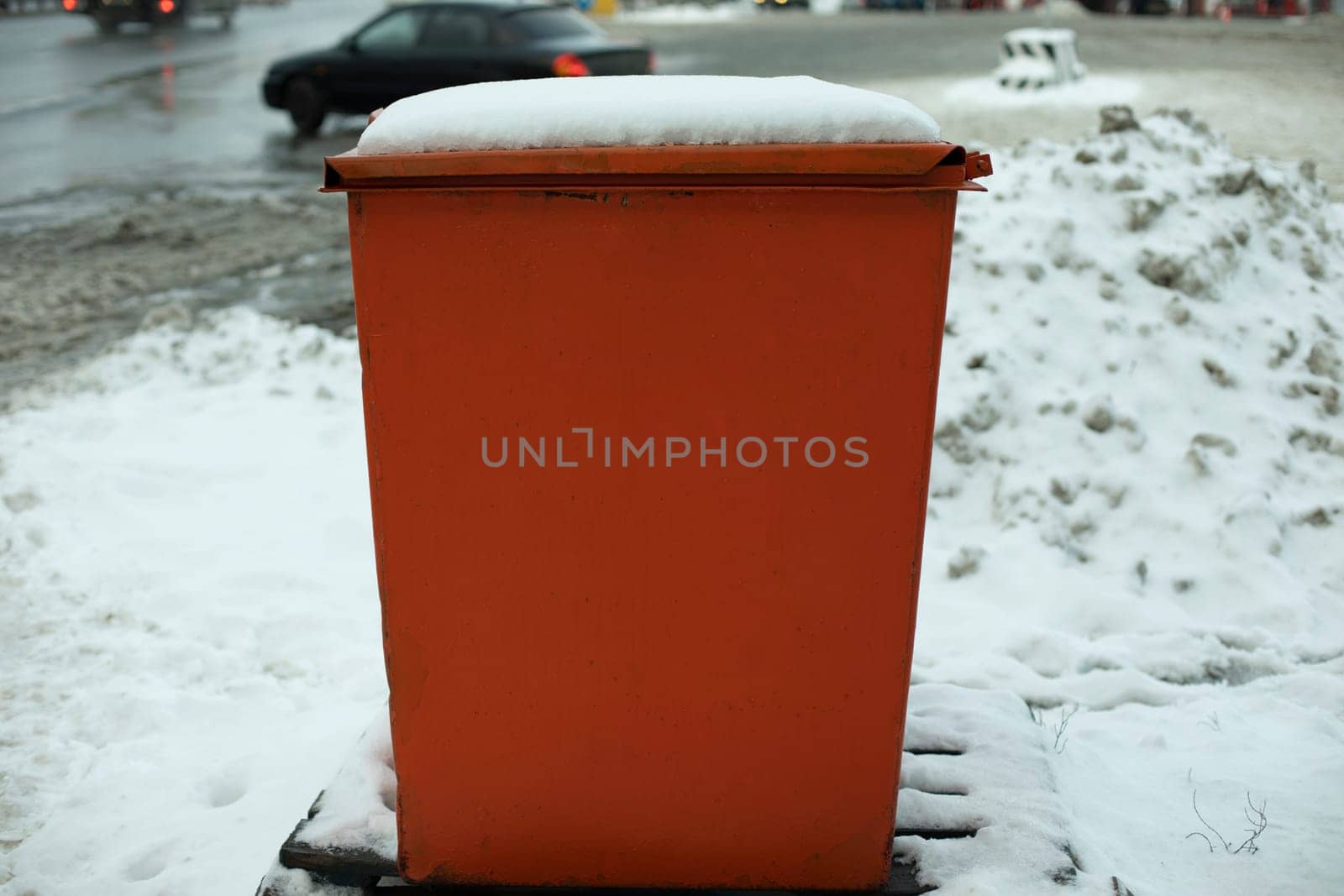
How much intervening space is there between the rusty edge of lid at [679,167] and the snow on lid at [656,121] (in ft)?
0.09

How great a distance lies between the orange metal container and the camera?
1.64 meters

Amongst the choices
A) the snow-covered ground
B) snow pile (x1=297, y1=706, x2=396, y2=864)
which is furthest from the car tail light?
snow pile (x1=297, y1=706, x2=396, y2=864)

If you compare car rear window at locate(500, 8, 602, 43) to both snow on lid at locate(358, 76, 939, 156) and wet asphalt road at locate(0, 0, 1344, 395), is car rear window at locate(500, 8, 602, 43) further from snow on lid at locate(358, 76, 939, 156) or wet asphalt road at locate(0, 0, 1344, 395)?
snow on lid at locate(358, 76, 939, 156)

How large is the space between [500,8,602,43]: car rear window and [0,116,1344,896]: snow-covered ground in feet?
19.3

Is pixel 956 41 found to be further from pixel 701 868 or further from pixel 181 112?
pixel 701 868

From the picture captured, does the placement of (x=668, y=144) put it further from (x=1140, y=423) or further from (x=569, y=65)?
(x=569, y=65)

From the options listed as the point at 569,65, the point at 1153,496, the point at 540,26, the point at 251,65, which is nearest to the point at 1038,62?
the point at 569,65

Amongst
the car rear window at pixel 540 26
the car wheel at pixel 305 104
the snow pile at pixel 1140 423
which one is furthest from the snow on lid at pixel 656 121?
the car wheel at pixel 305 104

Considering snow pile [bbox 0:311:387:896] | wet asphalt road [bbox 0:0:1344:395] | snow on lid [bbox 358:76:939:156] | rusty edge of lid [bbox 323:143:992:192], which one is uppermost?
snow on lid [bbox 358:76:939:156]

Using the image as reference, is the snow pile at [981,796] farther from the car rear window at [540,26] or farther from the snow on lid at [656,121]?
the car rear window at [540,26]

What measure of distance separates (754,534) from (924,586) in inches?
71.8

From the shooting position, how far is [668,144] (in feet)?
5.25

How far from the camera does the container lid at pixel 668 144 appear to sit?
1577 mm

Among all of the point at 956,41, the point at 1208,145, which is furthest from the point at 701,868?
the point at 956,41
